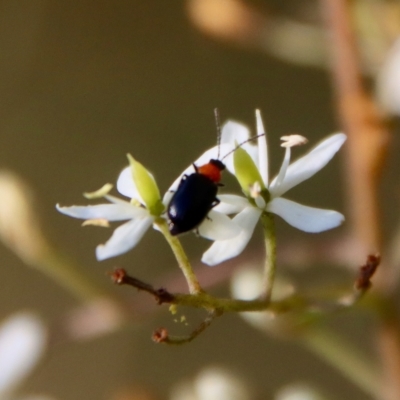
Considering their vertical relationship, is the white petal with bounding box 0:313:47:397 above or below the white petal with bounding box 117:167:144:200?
below

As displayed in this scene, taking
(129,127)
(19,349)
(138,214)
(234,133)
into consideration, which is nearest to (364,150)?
(234,133)

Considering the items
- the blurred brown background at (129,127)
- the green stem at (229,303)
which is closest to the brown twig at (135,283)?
the green stem at (229,303)

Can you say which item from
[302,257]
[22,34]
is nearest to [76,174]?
[22,34]

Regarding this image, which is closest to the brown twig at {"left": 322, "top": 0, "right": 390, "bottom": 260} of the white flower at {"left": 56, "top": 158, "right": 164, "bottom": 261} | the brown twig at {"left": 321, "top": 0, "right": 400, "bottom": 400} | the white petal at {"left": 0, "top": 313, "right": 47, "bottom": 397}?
the brown twig at {"left": 321, "top": 0, "right": 400, "bottom": 400}

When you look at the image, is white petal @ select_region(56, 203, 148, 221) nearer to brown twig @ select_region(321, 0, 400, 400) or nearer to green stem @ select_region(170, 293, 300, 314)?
green stem @ select_region(170, 293, 300, 314)

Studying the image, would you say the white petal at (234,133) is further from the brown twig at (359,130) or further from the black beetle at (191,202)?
the brown twig at (359,130)

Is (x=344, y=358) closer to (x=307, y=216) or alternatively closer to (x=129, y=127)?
(x=307, y=216)
